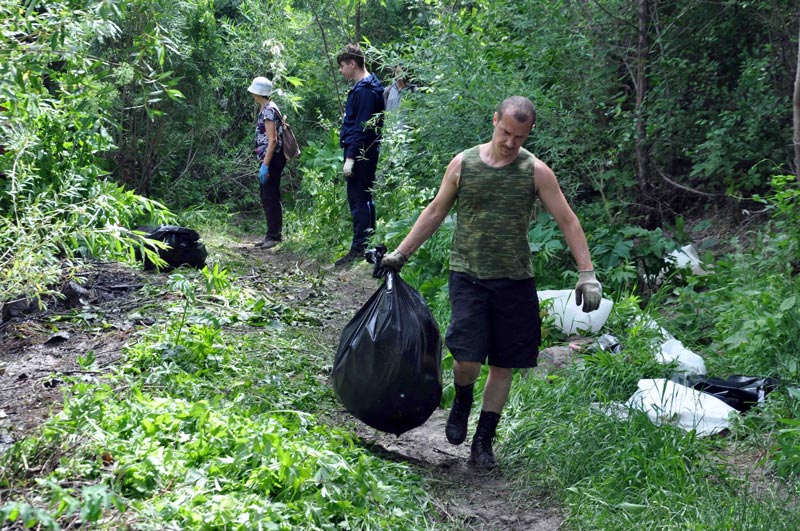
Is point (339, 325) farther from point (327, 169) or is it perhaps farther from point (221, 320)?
point (327, 169)

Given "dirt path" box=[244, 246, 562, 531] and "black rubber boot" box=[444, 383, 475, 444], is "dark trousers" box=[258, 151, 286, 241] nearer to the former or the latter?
"dirt path" box=[244, 246, 562, 531]

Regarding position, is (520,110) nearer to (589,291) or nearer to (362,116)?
(589,291)

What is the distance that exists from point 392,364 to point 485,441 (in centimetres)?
62

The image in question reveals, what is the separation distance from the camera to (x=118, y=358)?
4.74 meters

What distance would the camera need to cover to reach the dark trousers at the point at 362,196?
27.6 ft

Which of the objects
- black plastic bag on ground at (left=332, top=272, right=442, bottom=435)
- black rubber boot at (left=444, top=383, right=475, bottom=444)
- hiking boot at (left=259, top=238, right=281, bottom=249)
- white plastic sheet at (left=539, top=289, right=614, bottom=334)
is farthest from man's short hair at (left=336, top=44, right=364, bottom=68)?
black rubber boot at (left=444, top=383, right=475, bottom=444)

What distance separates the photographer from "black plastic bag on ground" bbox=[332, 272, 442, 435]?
13.0ft

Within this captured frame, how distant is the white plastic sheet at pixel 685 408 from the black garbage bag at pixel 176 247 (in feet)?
14.3

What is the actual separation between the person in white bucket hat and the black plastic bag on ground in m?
5.61

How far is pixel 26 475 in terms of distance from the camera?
3.00 meters

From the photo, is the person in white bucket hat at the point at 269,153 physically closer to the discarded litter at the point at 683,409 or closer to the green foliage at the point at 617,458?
the green foliage at the point at 617,458

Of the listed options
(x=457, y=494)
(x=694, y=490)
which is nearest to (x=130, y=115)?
(x=457, y=494)

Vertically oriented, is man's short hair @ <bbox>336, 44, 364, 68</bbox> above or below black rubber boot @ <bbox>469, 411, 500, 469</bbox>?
above

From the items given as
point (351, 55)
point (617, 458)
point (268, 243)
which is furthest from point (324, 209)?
Answer: point (617, 458)
